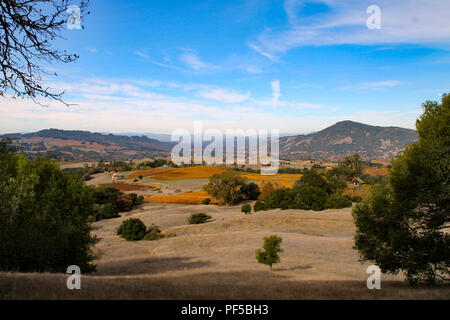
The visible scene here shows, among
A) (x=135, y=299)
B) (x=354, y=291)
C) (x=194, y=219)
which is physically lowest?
(x=194, y=219)

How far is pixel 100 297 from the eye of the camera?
8617 mm

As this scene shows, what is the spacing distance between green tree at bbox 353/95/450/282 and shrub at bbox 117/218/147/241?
35.9 metres

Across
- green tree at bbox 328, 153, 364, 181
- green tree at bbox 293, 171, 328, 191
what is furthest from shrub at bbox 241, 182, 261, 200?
green tree at bbox 328, 153, 364, 181

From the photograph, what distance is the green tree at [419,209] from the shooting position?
508 inches

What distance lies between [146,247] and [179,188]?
68885 mm

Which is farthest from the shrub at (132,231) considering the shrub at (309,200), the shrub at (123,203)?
the shrub at (309,200)

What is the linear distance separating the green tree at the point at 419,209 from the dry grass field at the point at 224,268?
1.21 m

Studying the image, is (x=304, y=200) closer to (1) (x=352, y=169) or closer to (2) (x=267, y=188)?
(2) (x=267, y=188)


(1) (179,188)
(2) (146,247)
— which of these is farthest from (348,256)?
(1) (179,188)

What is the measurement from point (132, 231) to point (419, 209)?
1534 inches

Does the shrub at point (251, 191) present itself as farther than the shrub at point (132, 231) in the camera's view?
Yes

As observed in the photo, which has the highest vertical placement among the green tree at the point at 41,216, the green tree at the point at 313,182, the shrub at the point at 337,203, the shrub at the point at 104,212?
the green tree at the point at 41,216

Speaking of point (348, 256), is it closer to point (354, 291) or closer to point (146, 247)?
point (354, 291)

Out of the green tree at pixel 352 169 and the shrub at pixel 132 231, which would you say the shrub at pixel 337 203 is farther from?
the green tree at pixel 352 169
